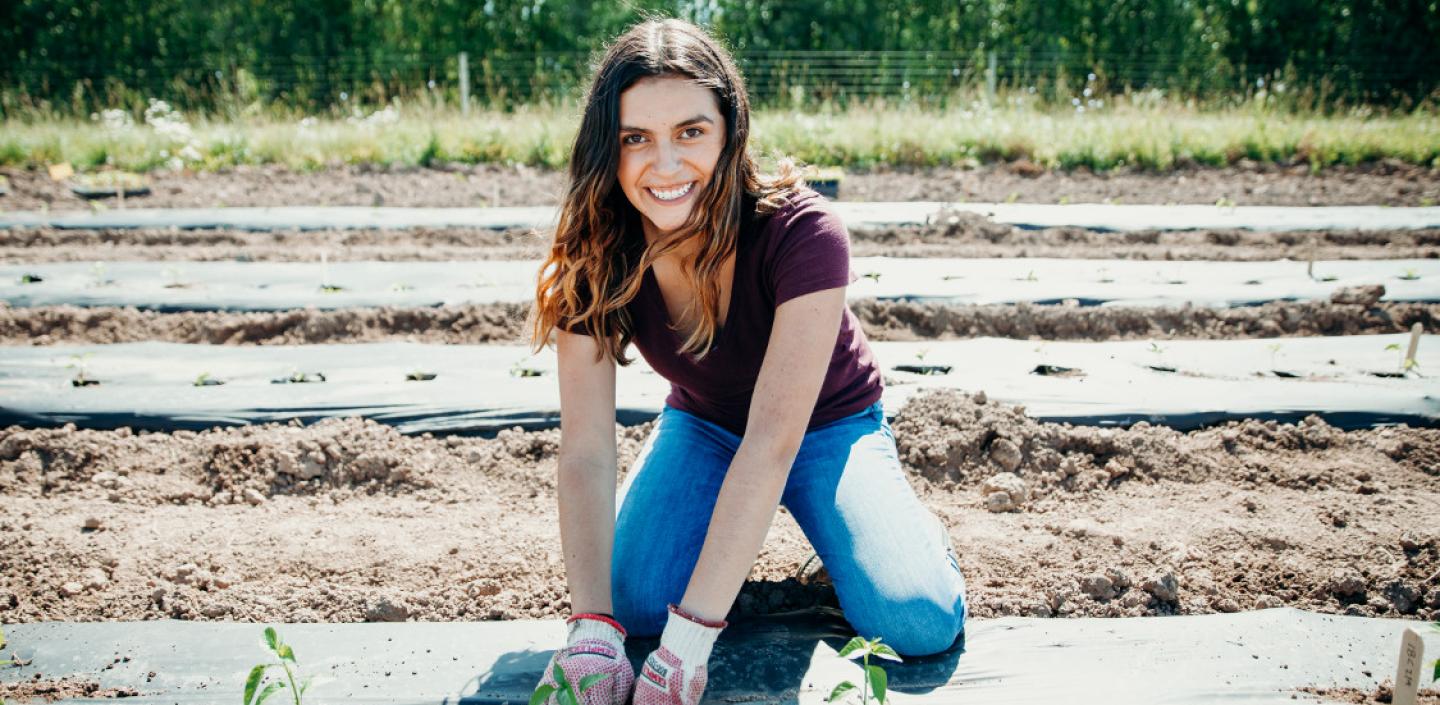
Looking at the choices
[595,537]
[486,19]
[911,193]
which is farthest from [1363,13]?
[595,537]

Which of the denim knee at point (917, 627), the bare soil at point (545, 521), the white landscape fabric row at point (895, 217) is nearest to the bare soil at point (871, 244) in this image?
the white landscape fabric row at point (895, 217)

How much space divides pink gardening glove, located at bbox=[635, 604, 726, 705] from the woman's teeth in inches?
26.6

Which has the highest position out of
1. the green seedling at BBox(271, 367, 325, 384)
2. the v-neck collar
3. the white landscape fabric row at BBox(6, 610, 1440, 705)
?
the v-neck collar

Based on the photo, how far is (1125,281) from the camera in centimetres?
421

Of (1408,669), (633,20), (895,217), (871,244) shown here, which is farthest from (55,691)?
(633,20)

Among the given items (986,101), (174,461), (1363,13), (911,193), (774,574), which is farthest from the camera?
(1363,13)

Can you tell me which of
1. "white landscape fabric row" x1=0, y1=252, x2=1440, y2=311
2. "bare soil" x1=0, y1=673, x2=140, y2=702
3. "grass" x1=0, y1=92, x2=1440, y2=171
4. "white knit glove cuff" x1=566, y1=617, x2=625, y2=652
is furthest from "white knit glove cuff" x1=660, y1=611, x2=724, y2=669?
"grass" x1=0, y1=92, x2=1440, y2=171

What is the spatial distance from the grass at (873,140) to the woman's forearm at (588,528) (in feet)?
19.2

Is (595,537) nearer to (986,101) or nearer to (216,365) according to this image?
(216,365)

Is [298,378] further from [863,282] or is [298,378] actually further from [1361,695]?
[1361,695]

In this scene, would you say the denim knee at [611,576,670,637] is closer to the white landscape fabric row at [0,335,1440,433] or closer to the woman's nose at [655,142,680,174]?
the woman's nose at [655,142,680,174]

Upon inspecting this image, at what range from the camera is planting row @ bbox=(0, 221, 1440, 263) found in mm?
4742

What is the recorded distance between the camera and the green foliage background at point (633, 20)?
1191 cm

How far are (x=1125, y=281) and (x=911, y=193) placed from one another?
8.42ft
